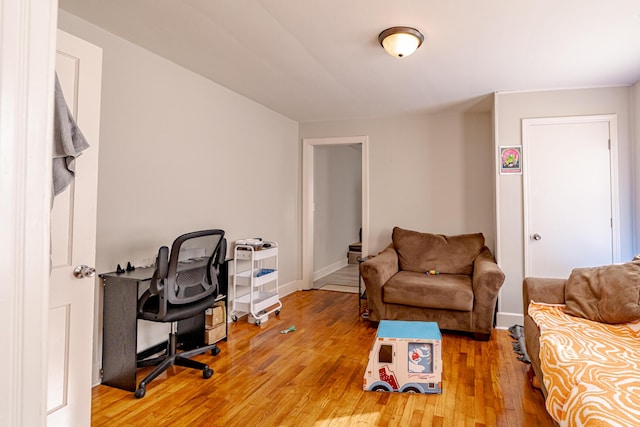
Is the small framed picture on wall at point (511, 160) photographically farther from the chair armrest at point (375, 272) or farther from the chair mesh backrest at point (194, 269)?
the chair mesh backrest at point (194, 269)

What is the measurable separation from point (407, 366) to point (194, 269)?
1.56m

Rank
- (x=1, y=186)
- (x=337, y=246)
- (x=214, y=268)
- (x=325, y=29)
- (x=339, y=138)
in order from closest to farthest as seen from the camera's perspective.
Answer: (x=1, y=186) → (x=325, y=29) → (x=214, y=268) → (x=339, y=138) → (x=337, y=246)

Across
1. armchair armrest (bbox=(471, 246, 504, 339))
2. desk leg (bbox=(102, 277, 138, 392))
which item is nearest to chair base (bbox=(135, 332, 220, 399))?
desk leg (bbox=(102, 277, 138, 392))

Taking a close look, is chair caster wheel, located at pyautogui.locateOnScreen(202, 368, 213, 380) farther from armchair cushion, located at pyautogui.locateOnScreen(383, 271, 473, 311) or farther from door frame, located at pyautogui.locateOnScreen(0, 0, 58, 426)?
door frame, located at pyautogui.locateOnScreen(0, 0, 58, 426)

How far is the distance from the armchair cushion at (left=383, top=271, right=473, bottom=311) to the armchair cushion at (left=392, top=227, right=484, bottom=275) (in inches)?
14.3

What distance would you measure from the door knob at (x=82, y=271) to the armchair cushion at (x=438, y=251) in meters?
3.13

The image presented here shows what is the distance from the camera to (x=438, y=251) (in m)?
4.04

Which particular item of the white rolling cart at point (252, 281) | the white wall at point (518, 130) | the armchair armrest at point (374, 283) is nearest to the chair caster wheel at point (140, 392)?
the white rolling cart at point (252, 281)

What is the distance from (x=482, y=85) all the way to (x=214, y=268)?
2.92m

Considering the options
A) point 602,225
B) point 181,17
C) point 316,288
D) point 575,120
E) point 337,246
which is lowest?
point 316,288

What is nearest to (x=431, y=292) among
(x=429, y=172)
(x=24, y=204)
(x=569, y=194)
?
(x=569, y=194)

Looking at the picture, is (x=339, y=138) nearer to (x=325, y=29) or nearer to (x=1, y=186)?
(x=325, y=29)

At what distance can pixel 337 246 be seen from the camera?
6.62 m

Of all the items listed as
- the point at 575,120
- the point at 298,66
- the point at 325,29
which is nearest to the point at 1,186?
the point at 325,29
